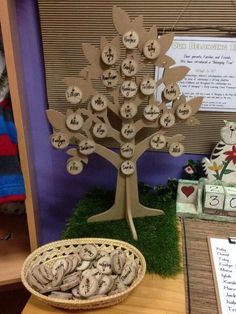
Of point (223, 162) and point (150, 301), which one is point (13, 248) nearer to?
point (150, 301)

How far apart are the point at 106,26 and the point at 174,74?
0.86 feet

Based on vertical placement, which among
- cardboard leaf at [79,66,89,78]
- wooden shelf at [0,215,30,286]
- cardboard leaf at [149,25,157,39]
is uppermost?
cardboard leaf at [149,25,157,39]

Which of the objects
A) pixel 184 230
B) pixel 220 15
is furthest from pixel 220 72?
pixel 184 230

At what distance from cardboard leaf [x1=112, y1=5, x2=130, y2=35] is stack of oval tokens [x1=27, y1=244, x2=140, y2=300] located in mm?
470

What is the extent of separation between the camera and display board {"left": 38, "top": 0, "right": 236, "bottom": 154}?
0.88 meters

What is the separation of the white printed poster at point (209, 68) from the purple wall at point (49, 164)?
18 centimetres

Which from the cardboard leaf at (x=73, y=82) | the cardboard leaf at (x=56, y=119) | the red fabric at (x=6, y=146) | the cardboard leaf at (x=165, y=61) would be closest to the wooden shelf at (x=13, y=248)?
the red fabric at (x=6, y=146)

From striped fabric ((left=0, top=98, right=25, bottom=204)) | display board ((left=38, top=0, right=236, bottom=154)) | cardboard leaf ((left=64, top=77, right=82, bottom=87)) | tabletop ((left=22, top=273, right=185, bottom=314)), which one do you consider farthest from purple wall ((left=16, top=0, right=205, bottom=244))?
tabletop ((left=22, top=273, right=185, bottom=314))

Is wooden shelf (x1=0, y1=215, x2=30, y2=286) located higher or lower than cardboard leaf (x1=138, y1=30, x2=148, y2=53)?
lower

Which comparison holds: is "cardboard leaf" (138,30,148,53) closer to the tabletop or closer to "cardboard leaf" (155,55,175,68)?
"cardboard leaf" (155,55,175,68)

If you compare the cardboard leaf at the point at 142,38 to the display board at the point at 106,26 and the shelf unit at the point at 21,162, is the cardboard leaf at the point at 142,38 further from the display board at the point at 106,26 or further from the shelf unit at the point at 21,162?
the shelf unit at the point at 21,162

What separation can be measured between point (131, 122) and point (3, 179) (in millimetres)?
335

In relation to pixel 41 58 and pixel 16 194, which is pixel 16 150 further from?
pixel 41 58

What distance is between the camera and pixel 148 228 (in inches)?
34.8
